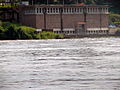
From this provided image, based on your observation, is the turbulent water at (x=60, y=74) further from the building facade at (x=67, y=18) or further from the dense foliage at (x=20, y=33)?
the building facade at (x=67, y=18)

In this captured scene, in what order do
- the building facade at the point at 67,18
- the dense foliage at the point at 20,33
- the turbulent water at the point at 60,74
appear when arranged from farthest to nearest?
the building facade at the point at 67,18
the dense foliage at the point at 20,33
the turbulent water at the point at 60,74

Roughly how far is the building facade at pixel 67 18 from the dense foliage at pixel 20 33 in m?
6.19

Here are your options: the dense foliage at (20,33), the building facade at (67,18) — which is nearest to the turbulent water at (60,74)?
the dense foliage at (20,33)

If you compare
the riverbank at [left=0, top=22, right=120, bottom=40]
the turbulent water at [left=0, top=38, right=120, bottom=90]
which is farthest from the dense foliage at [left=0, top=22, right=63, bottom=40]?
the turbulent water at [left=0, top=38, right=120, bottom=90]

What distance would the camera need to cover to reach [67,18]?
5182 inches

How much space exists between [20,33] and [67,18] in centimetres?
1679

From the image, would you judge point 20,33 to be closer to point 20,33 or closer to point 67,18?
point 20,33

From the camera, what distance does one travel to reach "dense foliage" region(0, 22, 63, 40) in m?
118

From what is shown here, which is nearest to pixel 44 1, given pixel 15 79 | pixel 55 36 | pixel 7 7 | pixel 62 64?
pixel 7 7

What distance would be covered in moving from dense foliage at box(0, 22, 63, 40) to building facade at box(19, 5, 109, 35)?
6.19 metres

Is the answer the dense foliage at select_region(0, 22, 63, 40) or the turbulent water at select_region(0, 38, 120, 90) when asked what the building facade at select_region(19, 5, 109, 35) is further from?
the turbulent water at select_region(0, 38, 120, 90)

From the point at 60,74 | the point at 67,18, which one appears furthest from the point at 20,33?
the point at 60,74

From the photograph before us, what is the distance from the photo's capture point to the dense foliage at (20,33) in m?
118

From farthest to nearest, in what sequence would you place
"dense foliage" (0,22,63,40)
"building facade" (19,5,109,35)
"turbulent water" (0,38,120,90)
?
"building facade" (19,5,109,35) < "dense foliage" (0,22,63,40) < "turbulent water" (0,38,120,90)
